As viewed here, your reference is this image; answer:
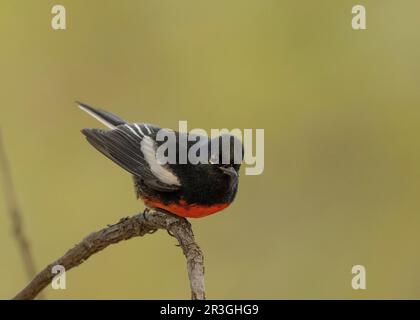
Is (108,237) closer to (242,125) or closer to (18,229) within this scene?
(18,229)

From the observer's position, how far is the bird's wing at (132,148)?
4395 mm

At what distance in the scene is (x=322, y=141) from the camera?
7.03m

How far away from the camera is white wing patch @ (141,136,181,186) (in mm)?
4211

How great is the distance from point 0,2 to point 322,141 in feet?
10.8

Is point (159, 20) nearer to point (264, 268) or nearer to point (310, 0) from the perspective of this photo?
point (310, 0)

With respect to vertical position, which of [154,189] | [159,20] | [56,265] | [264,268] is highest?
[159,20]

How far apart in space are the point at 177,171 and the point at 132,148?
371mm

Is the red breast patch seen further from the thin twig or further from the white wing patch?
the thin twig

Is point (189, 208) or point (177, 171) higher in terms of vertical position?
point (177, 171)

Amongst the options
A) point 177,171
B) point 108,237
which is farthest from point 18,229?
point 177,171

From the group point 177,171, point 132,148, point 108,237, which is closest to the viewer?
point 108,237

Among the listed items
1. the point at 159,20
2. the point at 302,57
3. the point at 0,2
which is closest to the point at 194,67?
the point at 159,20

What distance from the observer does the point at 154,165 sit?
438 centimetres

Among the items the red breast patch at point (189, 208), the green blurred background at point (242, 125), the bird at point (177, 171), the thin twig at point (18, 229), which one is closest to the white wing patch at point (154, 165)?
the bird at point (177, 171)
